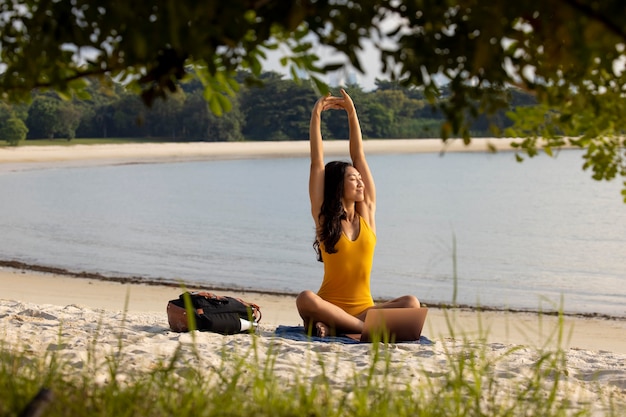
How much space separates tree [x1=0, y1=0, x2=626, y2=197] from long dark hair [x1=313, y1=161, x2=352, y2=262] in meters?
2.79

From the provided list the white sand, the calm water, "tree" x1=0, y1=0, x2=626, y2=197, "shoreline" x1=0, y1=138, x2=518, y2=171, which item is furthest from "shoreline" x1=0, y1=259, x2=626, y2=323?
"shoreline" x1=0, y1=138, x2=518, y2=171

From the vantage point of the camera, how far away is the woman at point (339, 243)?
5602mm

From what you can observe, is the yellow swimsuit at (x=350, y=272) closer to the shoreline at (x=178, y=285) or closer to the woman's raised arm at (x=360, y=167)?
the woman's raised arm at (x=360, y=167)

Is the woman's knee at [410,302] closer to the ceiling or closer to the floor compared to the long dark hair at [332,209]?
closer to the floor

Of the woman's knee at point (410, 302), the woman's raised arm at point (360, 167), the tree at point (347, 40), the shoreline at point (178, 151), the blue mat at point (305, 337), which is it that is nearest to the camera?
the tree at point (347, 40)

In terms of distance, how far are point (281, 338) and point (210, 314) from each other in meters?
0.52

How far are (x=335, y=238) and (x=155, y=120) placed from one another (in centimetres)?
5628

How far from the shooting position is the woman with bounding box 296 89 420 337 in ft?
18.4

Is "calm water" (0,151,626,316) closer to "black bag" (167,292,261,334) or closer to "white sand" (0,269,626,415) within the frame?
"white sand" (0,269,626,415)

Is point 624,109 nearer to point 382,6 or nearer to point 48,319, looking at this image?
point 382,6

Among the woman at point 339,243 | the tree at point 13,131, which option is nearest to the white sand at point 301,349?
the woman at point 339,243

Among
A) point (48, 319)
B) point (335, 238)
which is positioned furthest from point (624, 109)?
point (48, 319)

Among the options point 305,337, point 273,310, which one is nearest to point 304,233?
point 273,310

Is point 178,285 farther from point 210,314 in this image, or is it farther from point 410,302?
point 410,302
